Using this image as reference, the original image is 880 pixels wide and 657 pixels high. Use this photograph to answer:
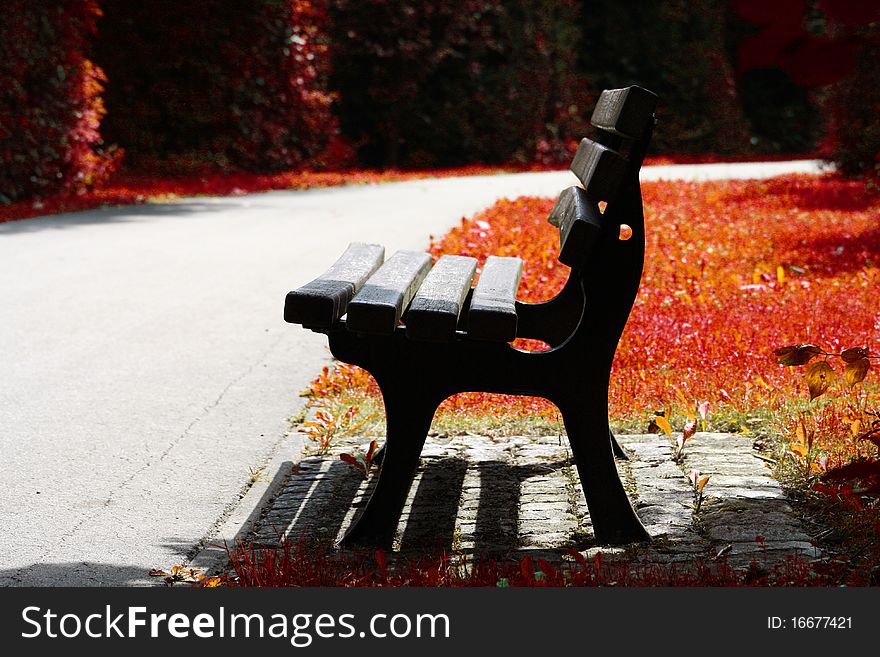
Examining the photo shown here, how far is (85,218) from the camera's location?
38.7ft

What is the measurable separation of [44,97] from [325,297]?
39.1 ft

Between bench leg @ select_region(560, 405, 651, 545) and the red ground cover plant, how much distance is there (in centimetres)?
115

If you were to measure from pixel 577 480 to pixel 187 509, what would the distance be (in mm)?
1342

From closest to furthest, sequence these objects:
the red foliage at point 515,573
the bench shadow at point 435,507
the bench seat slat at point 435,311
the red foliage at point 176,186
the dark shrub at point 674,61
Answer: the red foliage at point 515,573 → the bench seat slat at point 435,311 → the bench shadow at point 435,507 → the red foliage at point 176,186 → the dark shrub at point 674,61

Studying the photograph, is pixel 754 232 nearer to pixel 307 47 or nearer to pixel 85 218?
pixel 85 218

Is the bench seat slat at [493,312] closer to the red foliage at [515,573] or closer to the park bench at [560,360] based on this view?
the park bench at [560,360]

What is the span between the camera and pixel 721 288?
746 cm

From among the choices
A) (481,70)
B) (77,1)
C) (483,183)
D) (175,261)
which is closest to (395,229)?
(175,261)

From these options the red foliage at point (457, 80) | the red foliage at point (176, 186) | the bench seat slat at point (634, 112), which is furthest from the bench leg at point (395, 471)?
the red foliage at point (457, 80)

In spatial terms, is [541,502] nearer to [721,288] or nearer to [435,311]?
[435,311]

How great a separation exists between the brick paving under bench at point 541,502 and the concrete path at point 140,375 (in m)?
0.30

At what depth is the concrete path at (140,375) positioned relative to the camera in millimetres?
3514

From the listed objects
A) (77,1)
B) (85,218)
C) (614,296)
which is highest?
(77,1)

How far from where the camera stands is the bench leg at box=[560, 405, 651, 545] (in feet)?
10.9
